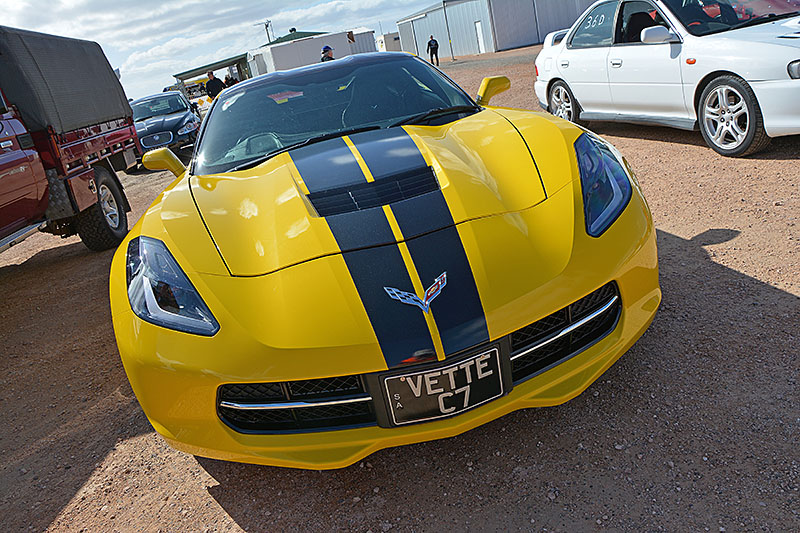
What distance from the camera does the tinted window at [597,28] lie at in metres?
6.12

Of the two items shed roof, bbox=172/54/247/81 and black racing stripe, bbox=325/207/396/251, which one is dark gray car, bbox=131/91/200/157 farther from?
shed roof, bbox=172/54/247/81

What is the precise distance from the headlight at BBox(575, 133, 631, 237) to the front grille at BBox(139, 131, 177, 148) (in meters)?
11.3

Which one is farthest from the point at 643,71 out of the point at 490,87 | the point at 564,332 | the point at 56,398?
the point at 56,398

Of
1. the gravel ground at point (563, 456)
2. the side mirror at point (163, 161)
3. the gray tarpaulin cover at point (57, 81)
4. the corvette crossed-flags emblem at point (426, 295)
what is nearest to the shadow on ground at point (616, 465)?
the gravel ground at point (563, 456)

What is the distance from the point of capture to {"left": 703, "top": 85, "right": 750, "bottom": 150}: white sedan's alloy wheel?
4820 mm

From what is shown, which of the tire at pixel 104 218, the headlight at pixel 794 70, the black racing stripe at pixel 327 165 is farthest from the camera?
the tire at pixel 104 218

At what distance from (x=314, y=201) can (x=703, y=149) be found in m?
4.42

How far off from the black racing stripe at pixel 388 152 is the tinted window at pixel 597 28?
4.29 metres

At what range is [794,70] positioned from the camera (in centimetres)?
430

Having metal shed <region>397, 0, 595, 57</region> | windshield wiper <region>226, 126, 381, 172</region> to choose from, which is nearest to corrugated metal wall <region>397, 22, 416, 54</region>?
metal shed <region>397, 0, 595, 57</region>

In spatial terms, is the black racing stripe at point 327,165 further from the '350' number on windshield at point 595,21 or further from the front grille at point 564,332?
the '350' number on windshield at point 595,21

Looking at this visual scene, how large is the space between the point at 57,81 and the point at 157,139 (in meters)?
6.52

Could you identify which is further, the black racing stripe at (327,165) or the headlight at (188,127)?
the headlight at (188,127)

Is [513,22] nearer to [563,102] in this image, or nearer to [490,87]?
[563,102]
